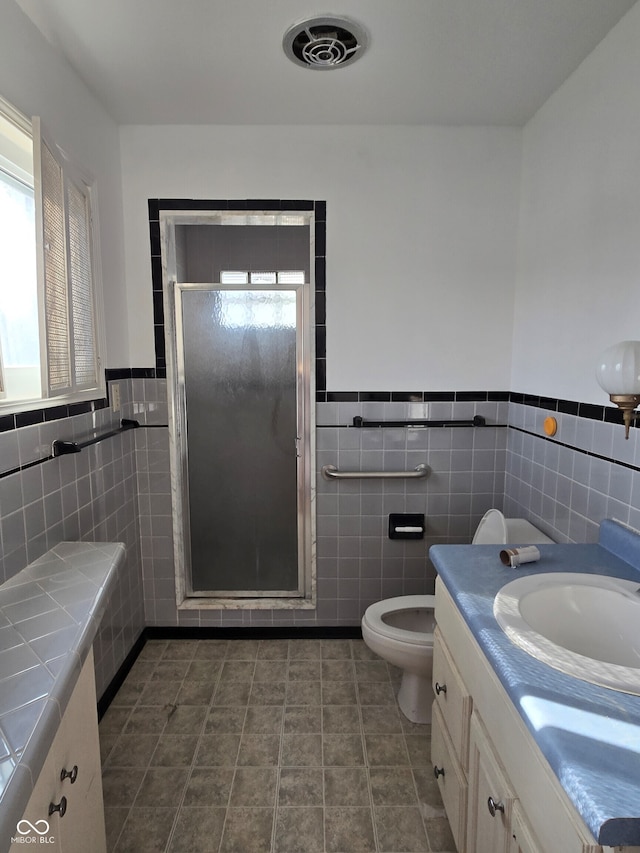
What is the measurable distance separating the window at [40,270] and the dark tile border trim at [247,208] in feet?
1.47

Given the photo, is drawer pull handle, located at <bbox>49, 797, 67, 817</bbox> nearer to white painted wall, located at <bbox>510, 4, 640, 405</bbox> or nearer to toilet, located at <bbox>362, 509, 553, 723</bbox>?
toilet, located at <bbox>362, 509, 553, 723</bbox>

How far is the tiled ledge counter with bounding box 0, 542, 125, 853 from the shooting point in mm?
728

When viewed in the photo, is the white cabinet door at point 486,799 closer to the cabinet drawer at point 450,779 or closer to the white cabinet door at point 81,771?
the cabinet drawer at point 450,779

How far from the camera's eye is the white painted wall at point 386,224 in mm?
2186

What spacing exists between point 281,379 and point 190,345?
492mm

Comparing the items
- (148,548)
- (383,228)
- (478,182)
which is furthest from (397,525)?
(478,182)

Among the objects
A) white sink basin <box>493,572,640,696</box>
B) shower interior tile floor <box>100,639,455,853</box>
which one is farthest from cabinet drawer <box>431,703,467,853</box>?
white sink basin <box>493,572,640,696</box>

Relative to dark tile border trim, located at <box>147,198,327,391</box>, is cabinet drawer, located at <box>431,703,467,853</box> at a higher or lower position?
lower

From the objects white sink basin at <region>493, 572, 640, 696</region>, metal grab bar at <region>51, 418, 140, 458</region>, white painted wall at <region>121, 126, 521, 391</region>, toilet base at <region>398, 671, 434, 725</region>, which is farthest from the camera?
white painted wall at <region>121, 126, 521, 391</region>

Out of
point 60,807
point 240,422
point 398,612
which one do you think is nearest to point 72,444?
point 240,422

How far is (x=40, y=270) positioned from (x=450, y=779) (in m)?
1.88

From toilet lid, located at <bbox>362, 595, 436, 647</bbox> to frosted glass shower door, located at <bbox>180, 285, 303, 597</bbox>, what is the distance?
2.00ft

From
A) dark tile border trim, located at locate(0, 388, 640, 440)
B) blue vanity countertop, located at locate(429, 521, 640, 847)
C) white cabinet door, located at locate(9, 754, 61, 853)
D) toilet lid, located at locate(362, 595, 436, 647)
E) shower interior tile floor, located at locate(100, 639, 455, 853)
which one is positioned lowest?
shower interior tile floor, located at locate(100, 639, 455, 853)

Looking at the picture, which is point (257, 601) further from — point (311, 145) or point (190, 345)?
point (311, 145)
